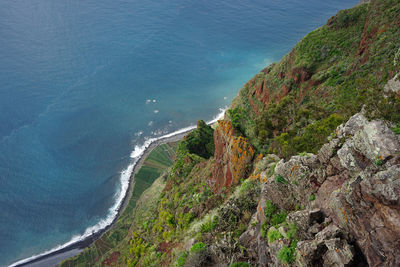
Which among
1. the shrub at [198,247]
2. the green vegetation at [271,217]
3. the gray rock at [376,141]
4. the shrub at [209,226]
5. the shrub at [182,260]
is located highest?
the gray rock at [376,141]

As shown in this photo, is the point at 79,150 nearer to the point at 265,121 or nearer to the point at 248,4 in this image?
the point at 265,121

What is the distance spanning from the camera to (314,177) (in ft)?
48.9

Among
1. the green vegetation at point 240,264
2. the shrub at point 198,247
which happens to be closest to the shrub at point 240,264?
the green vegetation at point 240,264

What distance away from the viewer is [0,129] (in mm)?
86500

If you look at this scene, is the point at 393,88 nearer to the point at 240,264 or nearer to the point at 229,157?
the point at 229,157

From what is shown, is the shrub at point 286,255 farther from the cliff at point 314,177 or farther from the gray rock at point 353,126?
the gray rock at point 353,126

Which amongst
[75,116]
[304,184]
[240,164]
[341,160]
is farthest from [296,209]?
[75,116]

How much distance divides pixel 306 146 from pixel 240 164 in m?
7.42

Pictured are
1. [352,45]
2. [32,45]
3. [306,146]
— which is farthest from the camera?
[32,45]

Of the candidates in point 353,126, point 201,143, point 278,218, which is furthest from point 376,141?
point 201,143

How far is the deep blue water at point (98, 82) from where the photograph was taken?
73.0 metres

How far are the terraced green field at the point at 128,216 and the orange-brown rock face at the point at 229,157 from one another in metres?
35.8

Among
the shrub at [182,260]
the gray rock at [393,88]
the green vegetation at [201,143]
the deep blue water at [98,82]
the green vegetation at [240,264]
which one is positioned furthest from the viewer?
the deep blue water at [98,82]

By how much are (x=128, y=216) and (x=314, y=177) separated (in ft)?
210
